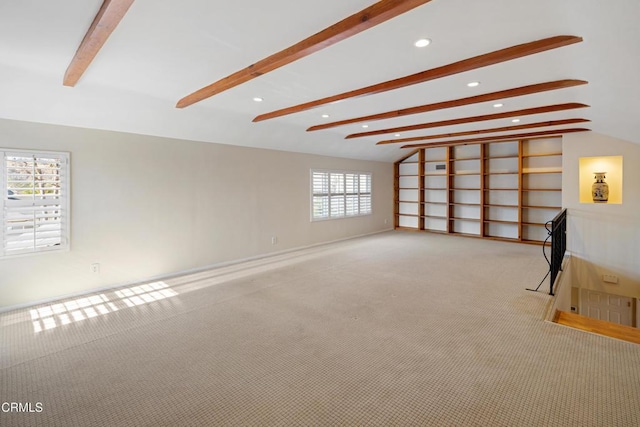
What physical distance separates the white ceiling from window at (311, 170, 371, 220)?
260 centimetres

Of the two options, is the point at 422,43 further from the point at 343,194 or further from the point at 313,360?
the point at 343,194

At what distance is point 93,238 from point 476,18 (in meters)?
4.59

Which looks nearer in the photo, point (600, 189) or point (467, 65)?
point (467, 65)

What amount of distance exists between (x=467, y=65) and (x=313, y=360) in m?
2.73

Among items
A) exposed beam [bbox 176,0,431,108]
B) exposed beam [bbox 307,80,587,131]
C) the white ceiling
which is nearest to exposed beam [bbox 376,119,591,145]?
the white ceiling

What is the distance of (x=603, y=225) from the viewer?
5777mm

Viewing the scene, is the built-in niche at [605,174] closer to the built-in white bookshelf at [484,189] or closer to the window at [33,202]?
the built-in white bookshelf at [484,189]

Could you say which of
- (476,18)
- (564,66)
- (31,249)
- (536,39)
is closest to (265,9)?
(476,18)

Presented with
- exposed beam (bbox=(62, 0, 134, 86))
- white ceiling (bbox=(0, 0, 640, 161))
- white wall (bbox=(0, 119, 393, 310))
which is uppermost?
white ceiling (bbox=(0, 0, 640, 161))

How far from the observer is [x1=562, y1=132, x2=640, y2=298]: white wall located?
18.0 feet

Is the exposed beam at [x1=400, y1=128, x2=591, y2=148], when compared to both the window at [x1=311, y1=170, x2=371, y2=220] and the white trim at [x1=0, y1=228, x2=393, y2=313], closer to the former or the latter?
the window at [x1=311, y1=170, x2=371, y2=220]

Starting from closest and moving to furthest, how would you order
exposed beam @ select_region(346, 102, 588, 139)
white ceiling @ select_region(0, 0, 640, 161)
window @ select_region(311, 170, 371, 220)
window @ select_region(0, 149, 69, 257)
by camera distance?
white ceiling @ select_region(0, 0, 640, 161) < window @ select_region(0, 149, 69, 257) < exposed beam @ select_region(346, 102, 588, 139) < window @ select_region(311, 170, 371, 220)

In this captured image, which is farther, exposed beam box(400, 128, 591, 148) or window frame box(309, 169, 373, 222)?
window frame box(309, 169, 373, 222)

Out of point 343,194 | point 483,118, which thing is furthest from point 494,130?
point 343,194
